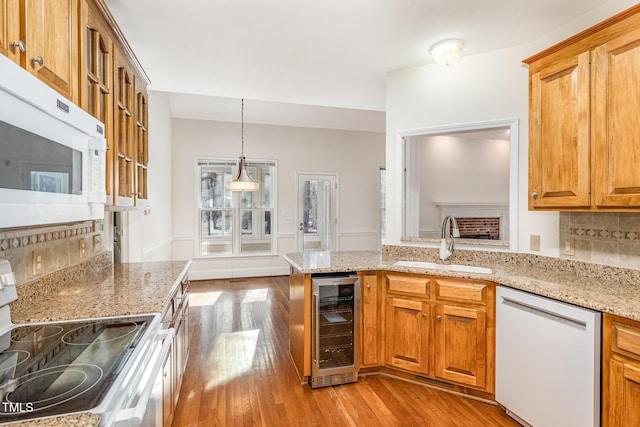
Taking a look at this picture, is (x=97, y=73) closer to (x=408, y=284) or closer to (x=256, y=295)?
(x=408, y=284)

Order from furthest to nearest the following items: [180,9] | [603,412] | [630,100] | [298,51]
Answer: [298,51], [180,9], [630,100], [603,412]

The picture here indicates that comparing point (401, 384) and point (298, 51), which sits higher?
point (298, 51)

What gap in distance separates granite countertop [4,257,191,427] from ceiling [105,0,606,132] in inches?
69.6

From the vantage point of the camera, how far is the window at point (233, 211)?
20.5 feet

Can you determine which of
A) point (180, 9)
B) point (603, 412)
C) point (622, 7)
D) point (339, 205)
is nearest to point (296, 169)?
point (339, 205)

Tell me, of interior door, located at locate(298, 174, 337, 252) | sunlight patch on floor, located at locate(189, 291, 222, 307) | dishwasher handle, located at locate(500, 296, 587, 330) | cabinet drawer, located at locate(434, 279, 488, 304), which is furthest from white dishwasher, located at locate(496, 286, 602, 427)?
interior door, located at locate(298, 174, 337, 252)

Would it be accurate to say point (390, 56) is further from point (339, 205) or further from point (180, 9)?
point (339, 205)

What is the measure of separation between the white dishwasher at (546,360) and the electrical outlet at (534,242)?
23.8 inches

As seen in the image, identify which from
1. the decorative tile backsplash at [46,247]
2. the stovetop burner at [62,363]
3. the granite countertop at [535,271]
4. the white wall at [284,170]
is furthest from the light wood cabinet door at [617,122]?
the white wall at [284,170]

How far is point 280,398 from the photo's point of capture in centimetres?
244

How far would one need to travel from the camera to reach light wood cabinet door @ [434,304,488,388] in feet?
7.55

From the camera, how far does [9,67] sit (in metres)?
0.91

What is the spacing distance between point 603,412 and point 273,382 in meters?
2.04

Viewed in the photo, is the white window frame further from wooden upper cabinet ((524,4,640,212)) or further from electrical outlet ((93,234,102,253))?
wooden upper cabinet ((524,4,640,212))
